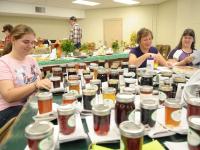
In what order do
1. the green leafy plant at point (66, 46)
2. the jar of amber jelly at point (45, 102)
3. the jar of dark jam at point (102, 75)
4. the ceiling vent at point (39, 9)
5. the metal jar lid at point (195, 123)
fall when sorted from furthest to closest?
1. the ceiling vent at point (39, 9)
2. the green leafy plant at point (66, 46)
3. the jar of dark jam at point (102, 75)
4. the jar of amber jelly at point (45, 102)
5. the metal jar lid at point (195, 123)

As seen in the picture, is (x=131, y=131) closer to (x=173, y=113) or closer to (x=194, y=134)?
(x=194, y=134)

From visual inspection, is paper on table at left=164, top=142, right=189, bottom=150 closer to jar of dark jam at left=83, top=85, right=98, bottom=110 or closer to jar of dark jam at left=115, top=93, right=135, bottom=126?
jar of dark jam at left=115, top=93, right=135, bottom=126

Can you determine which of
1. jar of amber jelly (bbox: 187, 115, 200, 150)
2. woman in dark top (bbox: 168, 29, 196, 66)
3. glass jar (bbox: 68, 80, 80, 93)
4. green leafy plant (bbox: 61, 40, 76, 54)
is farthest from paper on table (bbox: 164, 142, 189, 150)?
green leafy plant (bbox: 61, 40, 76, 54)

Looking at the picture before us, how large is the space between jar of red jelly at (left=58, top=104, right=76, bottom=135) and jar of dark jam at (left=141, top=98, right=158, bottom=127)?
305mm

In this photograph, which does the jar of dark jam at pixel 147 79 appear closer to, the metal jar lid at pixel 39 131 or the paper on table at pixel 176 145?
the paper on table at pixel 176 145

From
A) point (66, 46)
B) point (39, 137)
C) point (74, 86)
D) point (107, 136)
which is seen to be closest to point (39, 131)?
point (39, 137)

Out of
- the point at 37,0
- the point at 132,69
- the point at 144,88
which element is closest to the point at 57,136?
the point at 144,88

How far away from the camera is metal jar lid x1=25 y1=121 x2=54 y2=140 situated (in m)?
0.71

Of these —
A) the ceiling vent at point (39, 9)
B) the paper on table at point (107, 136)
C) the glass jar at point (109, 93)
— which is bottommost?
the paper on table at point (107, 136)

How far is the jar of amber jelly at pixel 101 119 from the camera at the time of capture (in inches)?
34.1

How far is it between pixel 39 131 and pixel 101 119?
0.86ft

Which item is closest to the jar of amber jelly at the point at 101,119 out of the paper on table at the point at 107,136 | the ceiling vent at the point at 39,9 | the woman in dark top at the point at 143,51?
the paper on table at the point at 107,136

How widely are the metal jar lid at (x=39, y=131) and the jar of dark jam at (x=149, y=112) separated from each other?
40 cm

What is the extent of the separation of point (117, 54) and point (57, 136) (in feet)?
11.6
